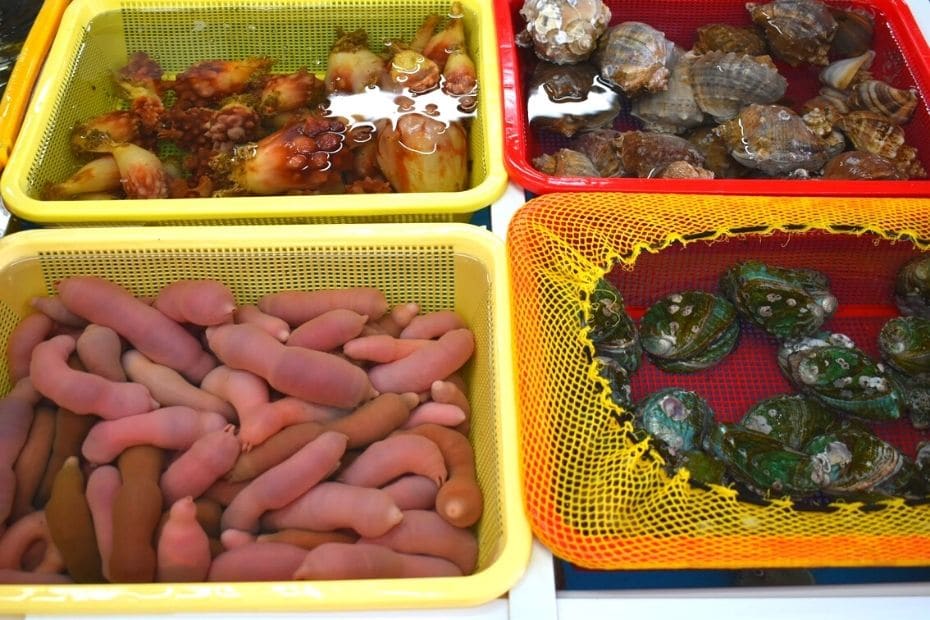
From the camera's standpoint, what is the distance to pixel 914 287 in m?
1.71

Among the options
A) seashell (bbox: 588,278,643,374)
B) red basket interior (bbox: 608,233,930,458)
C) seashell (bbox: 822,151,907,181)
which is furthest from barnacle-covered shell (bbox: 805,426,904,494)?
seashell (bbox: 822,151,907,181)

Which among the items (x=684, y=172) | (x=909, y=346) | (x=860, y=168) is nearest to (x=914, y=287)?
(x=909, y=346)

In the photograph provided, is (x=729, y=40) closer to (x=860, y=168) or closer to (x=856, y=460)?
(x=860, y=168)

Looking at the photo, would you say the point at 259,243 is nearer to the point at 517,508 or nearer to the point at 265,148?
the point at 265,148

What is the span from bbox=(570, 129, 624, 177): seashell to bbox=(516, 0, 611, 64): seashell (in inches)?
8.7

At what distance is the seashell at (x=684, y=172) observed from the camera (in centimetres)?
176

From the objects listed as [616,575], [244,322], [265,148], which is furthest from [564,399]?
[265,148]

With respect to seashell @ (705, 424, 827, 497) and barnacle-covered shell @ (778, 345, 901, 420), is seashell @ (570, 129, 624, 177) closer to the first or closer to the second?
barnacle-covered shell @ (778, 345, 901, 420)

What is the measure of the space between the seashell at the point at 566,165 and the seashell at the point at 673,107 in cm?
29

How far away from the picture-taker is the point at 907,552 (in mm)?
1203

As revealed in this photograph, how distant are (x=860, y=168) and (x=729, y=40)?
1.77 feet

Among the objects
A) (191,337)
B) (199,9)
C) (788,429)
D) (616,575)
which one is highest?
(199,9)

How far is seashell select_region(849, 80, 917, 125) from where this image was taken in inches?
77.0

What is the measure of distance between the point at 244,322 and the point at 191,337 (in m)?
0.11
